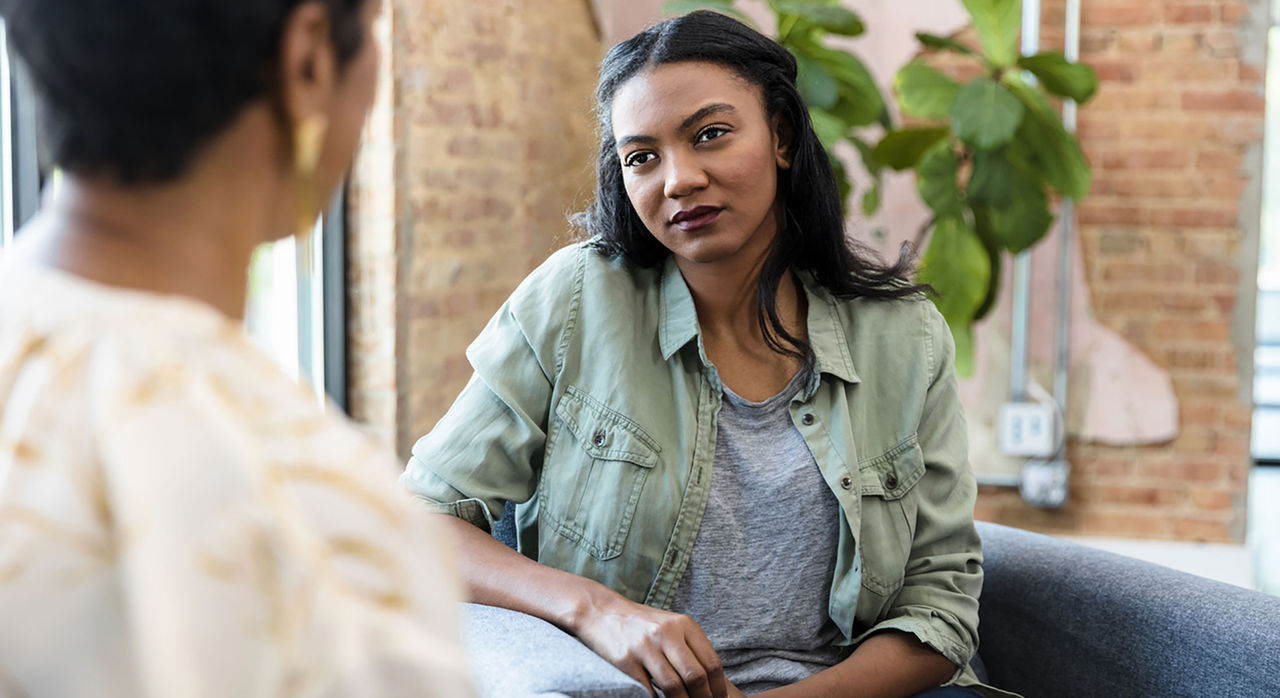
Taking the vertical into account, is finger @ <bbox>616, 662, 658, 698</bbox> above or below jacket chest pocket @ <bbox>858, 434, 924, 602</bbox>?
below

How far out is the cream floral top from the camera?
1.55 feet

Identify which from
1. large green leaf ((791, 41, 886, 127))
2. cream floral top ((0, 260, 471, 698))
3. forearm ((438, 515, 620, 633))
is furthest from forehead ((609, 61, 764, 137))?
large green leaf ((791, 41, 886, 127))

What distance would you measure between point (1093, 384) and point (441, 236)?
6.31ft

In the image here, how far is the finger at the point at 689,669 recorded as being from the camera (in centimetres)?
113

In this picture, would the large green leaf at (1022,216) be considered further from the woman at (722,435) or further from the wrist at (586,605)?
the wrist at (586,605)

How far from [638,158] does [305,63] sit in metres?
0.85

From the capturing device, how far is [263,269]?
252 centimetres

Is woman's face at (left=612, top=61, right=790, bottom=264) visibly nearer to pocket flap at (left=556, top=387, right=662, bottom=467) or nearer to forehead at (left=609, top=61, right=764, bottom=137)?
forehead at (left=609, top=61, right=764, bottom=137)

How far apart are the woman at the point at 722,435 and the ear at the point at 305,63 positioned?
2.58ft

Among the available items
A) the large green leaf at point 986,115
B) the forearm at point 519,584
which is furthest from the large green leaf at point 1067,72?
the forearm at point 519,584

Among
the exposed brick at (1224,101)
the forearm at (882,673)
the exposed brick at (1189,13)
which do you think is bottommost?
the forearm at (882,673)

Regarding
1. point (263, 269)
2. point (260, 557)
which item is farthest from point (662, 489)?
point (263, 269)

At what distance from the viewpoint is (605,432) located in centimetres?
136

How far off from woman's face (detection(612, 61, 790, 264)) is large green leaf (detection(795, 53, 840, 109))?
1.32 m
